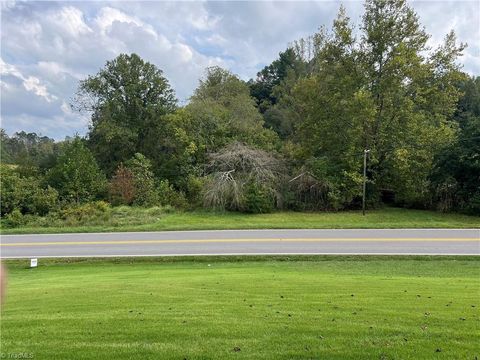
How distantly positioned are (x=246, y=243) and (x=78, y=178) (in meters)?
17.2

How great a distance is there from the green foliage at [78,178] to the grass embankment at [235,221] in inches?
186

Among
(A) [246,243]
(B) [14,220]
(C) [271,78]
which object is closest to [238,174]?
(A) [246,243]

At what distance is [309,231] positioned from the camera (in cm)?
2089

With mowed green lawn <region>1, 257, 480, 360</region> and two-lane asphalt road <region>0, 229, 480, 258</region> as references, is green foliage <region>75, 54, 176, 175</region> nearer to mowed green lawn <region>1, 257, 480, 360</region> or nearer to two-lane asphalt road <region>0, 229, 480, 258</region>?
two-lane asphalt road <region>0, 229, 480, 258</region>

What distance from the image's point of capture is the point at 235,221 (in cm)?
2417

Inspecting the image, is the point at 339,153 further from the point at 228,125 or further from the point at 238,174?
the point at 228,125

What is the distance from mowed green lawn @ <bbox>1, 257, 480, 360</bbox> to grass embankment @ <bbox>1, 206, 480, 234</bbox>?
1310 centimetres

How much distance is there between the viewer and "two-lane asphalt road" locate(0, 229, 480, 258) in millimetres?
16864

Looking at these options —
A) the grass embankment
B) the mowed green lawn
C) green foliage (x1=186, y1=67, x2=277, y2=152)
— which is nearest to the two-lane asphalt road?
the grass embankment

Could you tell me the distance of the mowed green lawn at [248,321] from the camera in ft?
14.8

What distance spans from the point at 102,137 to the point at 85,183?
10.6m

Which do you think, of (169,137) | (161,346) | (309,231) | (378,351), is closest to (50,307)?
(161,346)

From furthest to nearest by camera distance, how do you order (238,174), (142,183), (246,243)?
(142,183), (238,174), (246,243)

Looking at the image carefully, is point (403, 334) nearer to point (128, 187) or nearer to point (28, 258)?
point (28, 258)
